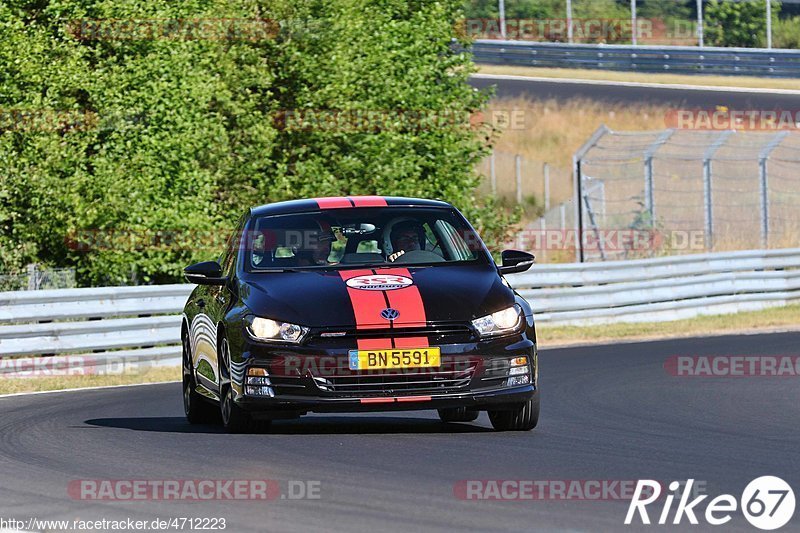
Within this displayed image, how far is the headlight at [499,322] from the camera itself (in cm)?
934

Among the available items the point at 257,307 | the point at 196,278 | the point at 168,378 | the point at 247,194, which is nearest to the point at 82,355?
the point at 168,378

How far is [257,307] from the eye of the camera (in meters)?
9.44

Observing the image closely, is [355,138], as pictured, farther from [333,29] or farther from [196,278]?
[196,278]

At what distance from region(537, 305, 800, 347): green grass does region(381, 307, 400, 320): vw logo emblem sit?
11522 millimetres

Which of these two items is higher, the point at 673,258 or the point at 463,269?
the point at 463,269

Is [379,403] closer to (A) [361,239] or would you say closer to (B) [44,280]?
(A) [361,239]

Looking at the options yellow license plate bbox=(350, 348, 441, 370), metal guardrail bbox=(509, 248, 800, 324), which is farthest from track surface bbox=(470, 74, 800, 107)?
yellow license plate bbox=(350, 348, 441, 370)

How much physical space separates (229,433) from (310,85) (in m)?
16.9

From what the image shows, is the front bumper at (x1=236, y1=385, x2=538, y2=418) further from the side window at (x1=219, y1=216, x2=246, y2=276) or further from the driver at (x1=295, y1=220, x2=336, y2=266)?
the side window at (x1=219, y1=216, x2=246, y2=276)

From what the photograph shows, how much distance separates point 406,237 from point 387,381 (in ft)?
5.03

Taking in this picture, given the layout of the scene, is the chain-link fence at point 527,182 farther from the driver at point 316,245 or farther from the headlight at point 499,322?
the headlight at point 499,322

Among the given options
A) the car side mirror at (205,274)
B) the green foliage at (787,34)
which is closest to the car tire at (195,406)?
the car side mirror at (205,274)

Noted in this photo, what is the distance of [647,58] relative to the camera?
50.9 m

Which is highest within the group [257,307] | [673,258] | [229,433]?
[257,307]
